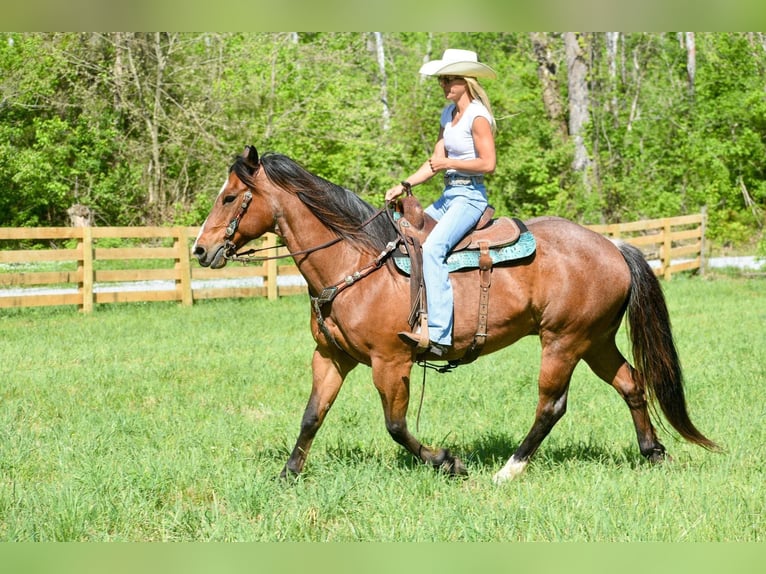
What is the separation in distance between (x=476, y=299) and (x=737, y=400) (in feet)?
11.4

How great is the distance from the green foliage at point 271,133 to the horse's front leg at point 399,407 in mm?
19250

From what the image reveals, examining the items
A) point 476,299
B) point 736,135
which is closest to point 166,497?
point 476,299

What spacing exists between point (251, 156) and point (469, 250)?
158 cm

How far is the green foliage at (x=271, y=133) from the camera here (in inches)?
946

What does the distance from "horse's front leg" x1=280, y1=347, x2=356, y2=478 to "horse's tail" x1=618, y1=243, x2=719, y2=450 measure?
217 cm

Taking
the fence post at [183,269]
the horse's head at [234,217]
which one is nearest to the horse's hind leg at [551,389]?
the horse's head at [234,217]

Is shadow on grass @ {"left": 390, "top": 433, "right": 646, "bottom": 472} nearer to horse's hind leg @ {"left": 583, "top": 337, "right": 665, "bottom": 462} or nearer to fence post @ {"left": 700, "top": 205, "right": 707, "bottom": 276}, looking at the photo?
horse's hind leg @ {"left": 583, "top": 337, "right": 665, "bottom": 462}

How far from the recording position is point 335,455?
6.07 meters

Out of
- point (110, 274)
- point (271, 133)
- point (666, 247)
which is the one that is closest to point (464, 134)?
point (110, 274)

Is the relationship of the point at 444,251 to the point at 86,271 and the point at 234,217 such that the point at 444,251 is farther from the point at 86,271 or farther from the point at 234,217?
the point at 86,271

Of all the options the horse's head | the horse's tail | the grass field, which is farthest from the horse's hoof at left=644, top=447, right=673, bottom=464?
the horse's head

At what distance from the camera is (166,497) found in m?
5.33

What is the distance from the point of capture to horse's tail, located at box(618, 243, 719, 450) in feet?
20.7

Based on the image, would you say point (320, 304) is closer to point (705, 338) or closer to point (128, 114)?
point (705, 338)
